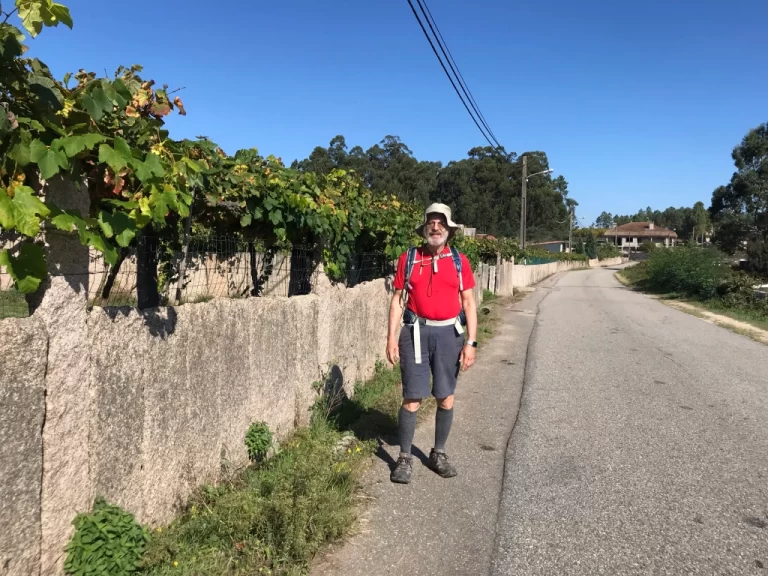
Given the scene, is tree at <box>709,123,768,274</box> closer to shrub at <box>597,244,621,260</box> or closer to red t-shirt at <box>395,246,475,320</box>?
red t-shirt at <box>395,246,475,320</box>

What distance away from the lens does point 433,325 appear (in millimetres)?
3998

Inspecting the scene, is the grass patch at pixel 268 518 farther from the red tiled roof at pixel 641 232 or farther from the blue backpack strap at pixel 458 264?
the red tiled roof at pixel 641 232

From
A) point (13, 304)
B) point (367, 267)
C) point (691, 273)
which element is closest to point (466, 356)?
point (13, 304)

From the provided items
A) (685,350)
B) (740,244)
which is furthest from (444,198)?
(685,350)

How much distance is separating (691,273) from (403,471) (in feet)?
77.3

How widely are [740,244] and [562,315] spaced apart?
32.9 metres

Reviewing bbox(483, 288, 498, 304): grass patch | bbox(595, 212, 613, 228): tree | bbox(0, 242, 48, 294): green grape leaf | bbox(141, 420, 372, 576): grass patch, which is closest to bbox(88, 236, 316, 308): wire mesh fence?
bbox(0, 242, 48, 294): green grape leaf

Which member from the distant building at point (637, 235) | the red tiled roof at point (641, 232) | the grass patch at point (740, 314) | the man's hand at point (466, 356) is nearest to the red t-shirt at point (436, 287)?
the man's hand at point (466, 356)

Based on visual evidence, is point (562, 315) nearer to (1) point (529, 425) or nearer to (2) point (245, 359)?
(1) point (529, 425)

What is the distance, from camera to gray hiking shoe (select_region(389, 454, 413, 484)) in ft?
13.0

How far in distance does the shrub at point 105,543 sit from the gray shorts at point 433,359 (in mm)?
1952

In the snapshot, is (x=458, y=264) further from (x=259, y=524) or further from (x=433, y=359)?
(x=259, y=524)

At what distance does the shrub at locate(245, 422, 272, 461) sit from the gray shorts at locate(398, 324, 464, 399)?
1008 millimetres

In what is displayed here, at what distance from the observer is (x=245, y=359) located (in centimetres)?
381
